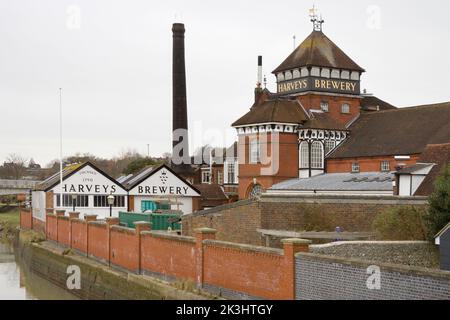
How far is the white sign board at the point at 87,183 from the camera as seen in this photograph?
163ft

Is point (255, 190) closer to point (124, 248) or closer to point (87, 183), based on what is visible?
point (87, 183)

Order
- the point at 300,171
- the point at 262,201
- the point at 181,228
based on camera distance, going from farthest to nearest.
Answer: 1. the point at 300,171
2. the point at 181,228
3. the point at 262,201

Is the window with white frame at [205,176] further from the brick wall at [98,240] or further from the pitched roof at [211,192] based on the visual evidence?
the brick wall at [98,240]

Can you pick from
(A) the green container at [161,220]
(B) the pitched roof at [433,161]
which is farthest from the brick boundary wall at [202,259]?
(B) the pitched roof at [433,161]

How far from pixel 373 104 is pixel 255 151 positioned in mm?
14261

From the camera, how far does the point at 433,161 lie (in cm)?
3127

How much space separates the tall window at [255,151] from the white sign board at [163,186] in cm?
762

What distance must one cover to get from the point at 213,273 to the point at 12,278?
22168 millimetres

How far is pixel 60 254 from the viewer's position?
34625 mm

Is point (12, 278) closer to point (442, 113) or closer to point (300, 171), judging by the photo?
point (300, 171)

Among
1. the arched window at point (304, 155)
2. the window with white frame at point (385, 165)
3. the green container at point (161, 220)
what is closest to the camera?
the green container at point (161, 220)

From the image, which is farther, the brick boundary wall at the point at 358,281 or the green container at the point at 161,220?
the green container at the point at 161,220

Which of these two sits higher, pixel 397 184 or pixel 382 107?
pixel 382 107
